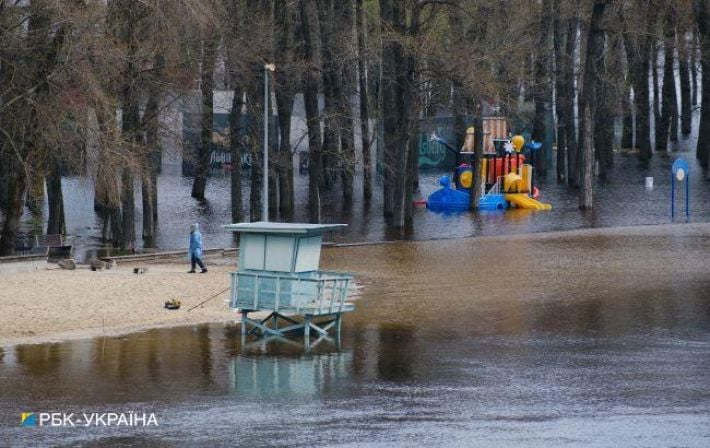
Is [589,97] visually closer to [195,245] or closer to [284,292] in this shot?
[195,245]

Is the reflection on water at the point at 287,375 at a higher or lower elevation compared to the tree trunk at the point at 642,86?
lower

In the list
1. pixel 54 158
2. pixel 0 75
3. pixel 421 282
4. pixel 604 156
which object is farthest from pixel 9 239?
pixel 604 156

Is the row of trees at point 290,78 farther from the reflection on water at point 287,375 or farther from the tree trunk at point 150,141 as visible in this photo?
the reflection on water at point 287,375

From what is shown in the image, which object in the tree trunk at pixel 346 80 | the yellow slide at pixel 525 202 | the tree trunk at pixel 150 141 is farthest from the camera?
the yellow slide at pixel 525 202

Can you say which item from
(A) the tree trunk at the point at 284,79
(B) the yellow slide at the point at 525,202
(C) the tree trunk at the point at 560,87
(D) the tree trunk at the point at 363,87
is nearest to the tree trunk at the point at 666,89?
(C) the tree trunk at the point at 560,87

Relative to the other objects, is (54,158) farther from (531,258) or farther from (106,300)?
(531,258)

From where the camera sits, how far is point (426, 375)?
18.0 meters

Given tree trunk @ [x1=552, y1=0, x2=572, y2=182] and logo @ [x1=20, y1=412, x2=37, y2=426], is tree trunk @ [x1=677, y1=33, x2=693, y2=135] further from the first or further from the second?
logo @ [x1=20, y1=412, x2=37, y2=426]

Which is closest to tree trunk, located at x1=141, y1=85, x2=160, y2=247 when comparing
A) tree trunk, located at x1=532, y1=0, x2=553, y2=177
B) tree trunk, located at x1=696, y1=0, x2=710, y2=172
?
tree trunk, located at x1=532, y1=0, x2=553, y2=177

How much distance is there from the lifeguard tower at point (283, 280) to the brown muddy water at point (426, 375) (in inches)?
25.5

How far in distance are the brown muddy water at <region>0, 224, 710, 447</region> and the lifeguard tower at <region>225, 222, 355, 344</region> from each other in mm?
646

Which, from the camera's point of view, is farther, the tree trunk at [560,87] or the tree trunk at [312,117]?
the tree trunk at [560,87]

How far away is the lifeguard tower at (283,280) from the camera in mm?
21359

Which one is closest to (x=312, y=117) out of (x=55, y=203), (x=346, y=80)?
(x=346, y=80)
